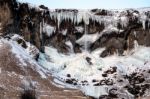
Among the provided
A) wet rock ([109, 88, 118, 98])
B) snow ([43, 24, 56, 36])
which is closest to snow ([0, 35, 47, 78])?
wet rock ([109, 88, 118, 98])

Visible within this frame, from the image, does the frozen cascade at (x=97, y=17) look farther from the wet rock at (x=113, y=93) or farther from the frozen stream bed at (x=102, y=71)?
the wet rock at (x=113, y=93)

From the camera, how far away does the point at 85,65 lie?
215 ft

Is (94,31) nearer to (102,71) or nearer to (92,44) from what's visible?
(92,44)

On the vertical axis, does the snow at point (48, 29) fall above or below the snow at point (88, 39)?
above

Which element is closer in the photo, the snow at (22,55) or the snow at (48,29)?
the snow at (22,55)

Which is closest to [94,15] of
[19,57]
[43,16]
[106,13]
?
[106,13]

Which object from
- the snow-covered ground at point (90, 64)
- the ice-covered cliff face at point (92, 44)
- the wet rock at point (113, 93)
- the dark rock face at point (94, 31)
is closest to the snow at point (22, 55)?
the ice-covered cliff face at point (92, 44)

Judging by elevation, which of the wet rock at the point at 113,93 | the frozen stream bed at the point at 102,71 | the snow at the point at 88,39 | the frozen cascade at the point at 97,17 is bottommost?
the wet rock at the point at 113,93

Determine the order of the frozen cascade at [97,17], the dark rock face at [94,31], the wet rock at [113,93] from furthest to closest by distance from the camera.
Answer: the frozen cascade at [97,17] < the dark rock face at [94,31] < the wet rock at [113,93]

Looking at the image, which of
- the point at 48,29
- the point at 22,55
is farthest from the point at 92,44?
the point at 22,55

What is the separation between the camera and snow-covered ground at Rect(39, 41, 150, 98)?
62656 millimetres

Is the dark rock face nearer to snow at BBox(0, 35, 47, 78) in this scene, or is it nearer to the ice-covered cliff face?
the ice-covered cliff face

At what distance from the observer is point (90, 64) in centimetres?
6619

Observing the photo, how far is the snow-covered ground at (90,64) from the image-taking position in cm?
6266
